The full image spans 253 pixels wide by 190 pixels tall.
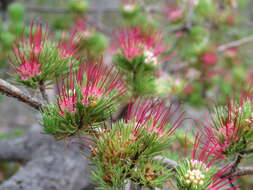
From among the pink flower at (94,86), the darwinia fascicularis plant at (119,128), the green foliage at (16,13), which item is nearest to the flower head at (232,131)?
the darwinia fascicularis plant at (119,128)

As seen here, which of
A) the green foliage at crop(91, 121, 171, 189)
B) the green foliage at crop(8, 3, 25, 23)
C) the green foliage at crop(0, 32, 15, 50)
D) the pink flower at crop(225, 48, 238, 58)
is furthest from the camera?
the pink flower at crop(225, 48, 238, 58)

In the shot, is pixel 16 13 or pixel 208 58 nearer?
pixel 16 13

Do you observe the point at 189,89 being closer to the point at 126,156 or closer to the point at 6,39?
the point at 6,39

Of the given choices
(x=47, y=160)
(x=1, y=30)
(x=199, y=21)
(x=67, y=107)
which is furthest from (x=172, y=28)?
(x=67, y=107)

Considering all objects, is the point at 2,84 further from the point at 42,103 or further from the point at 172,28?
the point at 172,28

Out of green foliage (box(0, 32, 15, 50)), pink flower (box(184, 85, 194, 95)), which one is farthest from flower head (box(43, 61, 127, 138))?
pink flower (box(184, 85, 194, 95))

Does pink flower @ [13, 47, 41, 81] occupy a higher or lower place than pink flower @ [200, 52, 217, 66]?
higher

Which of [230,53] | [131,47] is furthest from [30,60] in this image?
[230,53]

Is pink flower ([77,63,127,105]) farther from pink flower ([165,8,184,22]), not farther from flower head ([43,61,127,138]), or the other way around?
pink flower ([165,8,184,22])

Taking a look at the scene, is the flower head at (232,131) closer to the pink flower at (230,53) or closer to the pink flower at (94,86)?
the pink flower at (94,86)
